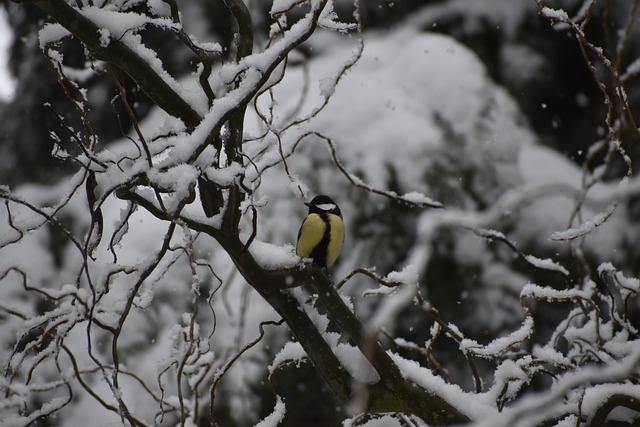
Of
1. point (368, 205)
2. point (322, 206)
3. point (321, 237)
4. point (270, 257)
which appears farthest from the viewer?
point (368, 205)

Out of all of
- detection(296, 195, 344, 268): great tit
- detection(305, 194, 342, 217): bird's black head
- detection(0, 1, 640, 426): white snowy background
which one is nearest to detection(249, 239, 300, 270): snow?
detection(296, 195, 344, 268): great tit

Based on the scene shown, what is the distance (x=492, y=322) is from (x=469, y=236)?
0.46 m

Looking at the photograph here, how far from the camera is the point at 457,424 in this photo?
135 cm

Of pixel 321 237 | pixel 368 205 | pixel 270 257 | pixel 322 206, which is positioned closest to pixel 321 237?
pixel 321 237

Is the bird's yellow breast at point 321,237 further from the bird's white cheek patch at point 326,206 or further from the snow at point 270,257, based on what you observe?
the snow at point 270,257

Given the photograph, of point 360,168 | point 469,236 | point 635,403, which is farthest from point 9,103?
point 635,403

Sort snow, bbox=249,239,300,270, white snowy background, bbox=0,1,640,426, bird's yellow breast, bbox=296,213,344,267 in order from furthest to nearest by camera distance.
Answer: white snowy background, bbox=0,1,640,426 < bird's yellow breast, bbox=296,213,344,267 < snow, bbox=249,239,300,270

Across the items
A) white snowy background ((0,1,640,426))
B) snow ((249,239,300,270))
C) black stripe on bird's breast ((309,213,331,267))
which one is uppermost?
white snowy background ((0,1,640,426))

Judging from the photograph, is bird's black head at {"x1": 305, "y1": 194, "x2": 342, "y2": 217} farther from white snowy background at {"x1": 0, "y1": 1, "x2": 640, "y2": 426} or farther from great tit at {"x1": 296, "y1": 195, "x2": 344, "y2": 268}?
white snowy background at {"x1": 0, "y1": 1, "x2": 640, "y2": 426}

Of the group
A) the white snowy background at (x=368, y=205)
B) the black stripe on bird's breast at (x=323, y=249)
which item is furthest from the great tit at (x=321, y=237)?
the white snowy background at (x=368, y=205)

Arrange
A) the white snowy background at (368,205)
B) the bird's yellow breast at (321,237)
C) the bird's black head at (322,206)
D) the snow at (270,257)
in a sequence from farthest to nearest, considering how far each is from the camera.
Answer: the white snowy background at (368,205) → the bird's black head at (322,206) → the bird's yellow breast at (321,237) → the snow at (270,257)

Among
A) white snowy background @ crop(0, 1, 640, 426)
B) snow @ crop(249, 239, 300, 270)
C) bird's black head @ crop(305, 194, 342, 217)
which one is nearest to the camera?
snow @ crop(249, 239, 300, 270)

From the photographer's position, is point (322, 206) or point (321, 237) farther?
point (322, 206)

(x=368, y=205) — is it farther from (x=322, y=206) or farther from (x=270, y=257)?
(x=270, y=257)
